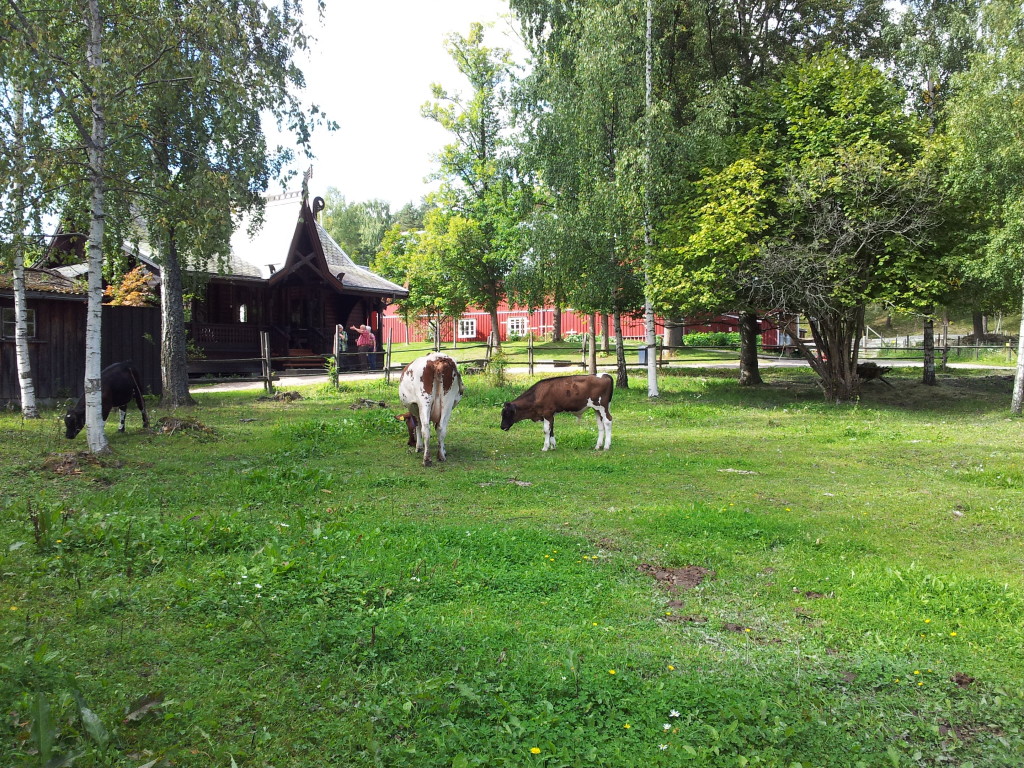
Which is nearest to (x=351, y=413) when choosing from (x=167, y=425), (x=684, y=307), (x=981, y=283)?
(x=167, y=425)

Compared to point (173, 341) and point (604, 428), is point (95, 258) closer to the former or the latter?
point (173, 341)

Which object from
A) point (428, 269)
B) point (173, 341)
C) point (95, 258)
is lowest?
point (173, 341)

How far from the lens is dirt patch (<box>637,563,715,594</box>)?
5984 mm

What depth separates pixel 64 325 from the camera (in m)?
18.2

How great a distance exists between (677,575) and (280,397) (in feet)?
52.2

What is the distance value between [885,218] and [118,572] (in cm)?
1876

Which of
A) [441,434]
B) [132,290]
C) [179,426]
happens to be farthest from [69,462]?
[132,290]

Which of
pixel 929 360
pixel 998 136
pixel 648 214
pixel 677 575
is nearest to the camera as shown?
pixel 677 575

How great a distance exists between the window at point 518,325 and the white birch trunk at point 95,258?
155 feet

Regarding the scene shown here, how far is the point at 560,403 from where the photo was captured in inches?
500

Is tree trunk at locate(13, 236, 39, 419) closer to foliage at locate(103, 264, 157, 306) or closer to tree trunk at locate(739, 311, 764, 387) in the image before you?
foliage at locate(103, 264, 157, 306)

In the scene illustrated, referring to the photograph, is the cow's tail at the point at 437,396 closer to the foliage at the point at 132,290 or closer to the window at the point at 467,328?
the foliage at the point at 132,290

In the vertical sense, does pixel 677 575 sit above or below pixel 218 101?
below

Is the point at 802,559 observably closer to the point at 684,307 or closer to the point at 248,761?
the point at 248,761
